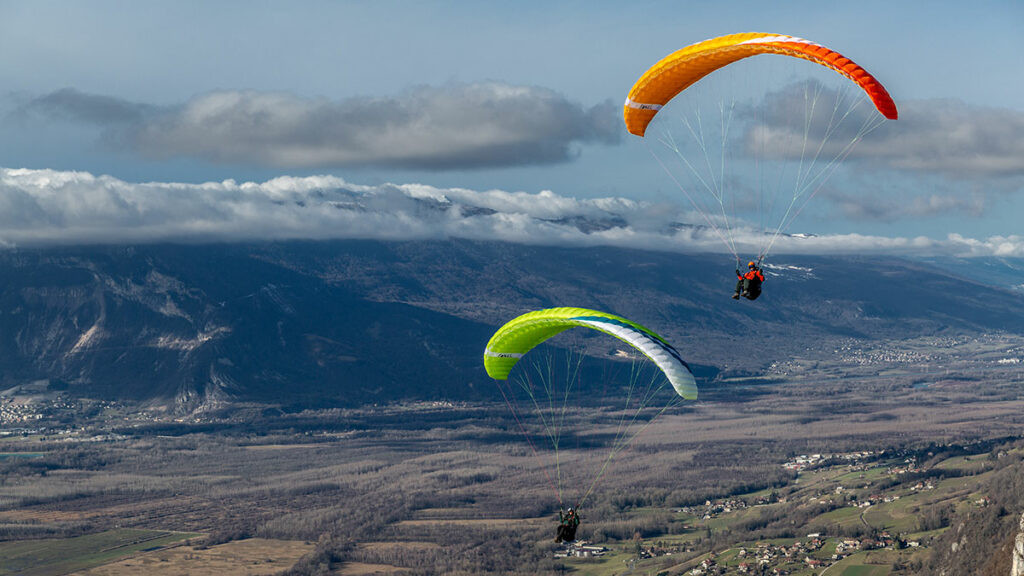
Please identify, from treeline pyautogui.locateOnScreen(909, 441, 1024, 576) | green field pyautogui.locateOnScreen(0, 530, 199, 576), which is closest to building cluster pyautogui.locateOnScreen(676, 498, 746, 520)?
treeline pyautogui.locateOnScreen(909, 441, 1024, 576)

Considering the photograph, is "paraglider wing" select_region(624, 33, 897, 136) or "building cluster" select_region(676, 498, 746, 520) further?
"building cluster" select_region(676, 498, 746, 520)

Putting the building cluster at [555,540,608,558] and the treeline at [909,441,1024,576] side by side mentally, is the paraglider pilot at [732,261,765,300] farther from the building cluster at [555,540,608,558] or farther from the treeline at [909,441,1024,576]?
the building cluster at [555,540,608,558]

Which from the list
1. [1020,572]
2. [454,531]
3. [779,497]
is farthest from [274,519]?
[1020,572]

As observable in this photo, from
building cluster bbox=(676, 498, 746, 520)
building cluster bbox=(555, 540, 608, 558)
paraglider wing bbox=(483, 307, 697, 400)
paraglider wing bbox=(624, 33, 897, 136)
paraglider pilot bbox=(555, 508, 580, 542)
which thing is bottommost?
building cluster bbox=(676, 498, 746, 520)

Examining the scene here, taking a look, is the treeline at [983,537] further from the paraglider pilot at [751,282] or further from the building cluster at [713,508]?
the paraglider pilot at [751,282]

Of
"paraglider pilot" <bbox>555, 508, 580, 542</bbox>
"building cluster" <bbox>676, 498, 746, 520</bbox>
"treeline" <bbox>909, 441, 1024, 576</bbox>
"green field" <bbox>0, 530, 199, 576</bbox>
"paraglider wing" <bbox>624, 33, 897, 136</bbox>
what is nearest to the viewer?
"paraglider wing" <bbox>624, 33, 897, 136</bbox>

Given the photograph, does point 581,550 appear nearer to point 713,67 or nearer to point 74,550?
point 74,550

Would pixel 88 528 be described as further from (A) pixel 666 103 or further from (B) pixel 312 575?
(A) pixel 666 103

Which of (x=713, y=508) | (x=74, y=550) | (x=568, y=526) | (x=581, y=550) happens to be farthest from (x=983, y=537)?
(x=74, y=550)
